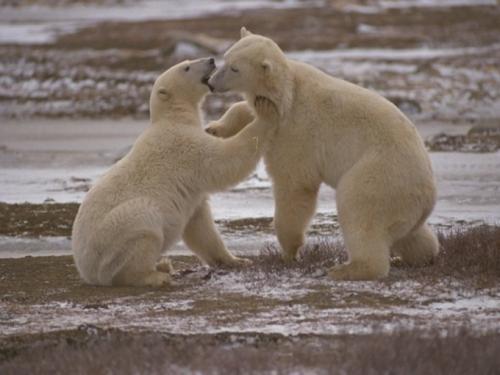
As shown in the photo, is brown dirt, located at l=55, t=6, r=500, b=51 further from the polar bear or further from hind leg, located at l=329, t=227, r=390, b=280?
hind leg, located at l=329, t=227, r=390, b=280

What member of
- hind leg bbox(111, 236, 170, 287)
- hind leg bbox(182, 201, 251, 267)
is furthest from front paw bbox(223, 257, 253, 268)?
hind leg bbox(111, 236, 170, 287)

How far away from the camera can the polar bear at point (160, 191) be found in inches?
315

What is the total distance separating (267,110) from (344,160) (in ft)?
2.32

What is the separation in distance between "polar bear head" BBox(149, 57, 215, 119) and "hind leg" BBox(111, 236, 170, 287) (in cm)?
121

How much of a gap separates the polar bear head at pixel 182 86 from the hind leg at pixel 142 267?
1.21m

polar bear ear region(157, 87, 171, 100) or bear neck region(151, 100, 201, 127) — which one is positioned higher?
polar bear ear region(157, 87, 171, 100)

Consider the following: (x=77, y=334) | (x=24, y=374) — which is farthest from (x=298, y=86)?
(x=24, y=374)

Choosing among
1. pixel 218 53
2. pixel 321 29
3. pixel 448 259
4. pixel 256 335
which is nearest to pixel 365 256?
pixel 448 259

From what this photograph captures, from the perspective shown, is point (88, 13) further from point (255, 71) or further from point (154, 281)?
point (154, 281)

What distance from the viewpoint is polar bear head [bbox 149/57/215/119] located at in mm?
8609

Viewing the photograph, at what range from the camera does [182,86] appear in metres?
8.66

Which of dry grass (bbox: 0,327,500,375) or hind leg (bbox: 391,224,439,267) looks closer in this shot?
dry grass (bbox: 0,327,500,375)

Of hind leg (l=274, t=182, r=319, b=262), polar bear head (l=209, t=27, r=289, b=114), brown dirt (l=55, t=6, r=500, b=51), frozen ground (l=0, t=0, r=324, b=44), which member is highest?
frozen ground (l=0, t=0, r=324, b=44)

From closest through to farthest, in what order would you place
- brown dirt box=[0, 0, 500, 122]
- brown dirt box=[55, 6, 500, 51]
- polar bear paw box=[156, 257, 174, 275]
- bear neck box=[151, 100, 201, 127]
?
1. bear neck box=[151, 100, 201, 127]
2. polar bear paw box=[156, 257, 174, 275]
3. brown dirt box=[0, 0, 500, 122]
4. brown dirt box=[55, 6, 500, 51]
